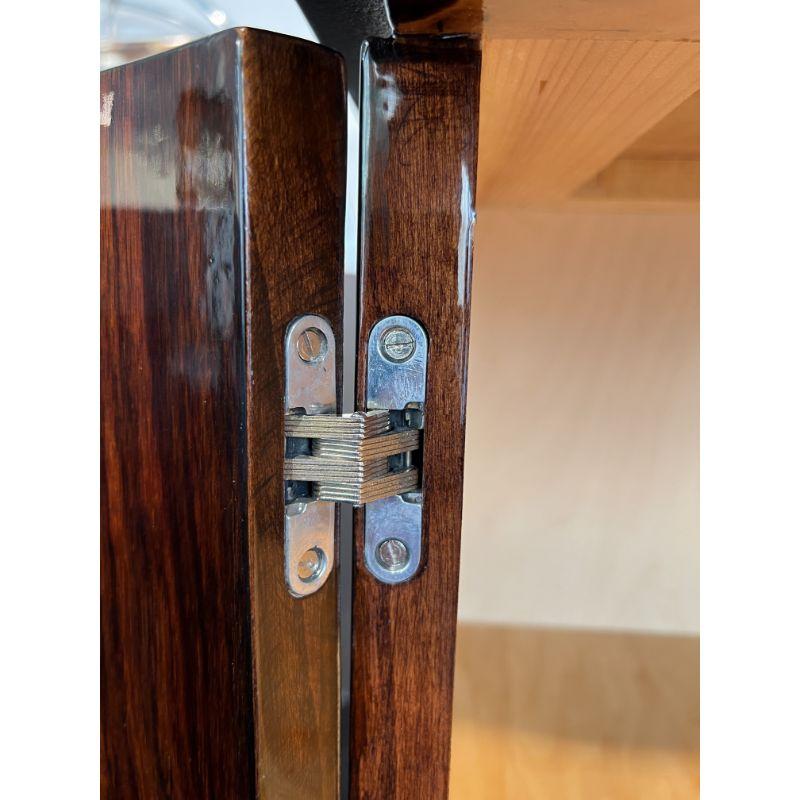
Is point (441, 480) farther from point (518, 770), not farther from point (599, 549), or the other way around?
point (599, 549)

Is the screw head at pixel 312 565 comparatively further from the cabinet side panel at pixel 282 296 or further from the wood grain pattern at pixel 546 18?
the wood grain pattern at pixel 546 18

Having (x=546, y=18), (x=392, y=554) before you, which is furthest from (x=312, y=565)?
(x=546, y=18)

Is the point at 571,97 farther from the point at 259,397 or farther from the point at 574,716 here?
the point at 574,716

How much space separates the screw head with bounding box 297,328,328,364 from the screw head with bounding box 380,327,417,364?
29 millimetres

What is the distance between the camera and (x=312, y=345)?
0.99 feet

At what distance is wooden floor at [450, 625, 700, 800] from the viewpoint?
81 cm

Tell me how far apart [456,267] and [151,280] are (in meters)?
0.12

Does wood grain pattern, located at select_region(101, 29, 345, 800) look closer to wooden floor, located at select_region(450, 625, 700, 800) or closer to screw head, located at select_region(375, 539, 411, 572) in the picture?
screw head, located at select_region(375, 539, 411, 572)

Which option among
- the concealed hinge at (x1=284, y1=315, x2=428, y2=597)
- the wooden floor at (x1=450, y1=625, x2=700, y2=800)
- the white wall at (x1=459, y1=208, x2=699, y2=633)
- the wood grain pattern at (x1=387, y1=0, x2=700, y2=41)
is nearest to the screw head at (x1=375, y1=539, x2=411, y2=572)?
the concealed hinge at (x1=284, y1=315, x2=428, y2=597)

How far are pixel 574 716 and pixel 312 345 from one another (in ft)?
2.47

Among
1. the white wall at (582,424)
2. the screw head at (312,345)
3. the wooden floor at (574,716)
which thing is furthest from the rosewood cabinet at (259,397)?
the white wall at (582,424)

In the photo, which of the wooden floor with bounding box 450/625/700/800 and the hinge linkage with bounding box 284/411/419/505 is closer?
the hinge linkage with bounding box 284/411/419/505

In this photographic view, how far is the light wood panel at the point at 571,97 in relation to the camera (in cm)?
36

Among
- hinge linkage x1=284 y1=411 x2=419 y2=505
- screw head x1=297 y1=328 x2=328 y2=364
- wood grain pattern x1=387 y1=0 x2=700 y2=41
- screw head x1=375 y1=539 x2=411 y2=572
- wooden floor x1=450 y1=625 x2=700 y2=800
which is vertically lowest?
wooden floor x1=450 y1=625 x2=700 y2=800
